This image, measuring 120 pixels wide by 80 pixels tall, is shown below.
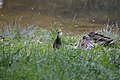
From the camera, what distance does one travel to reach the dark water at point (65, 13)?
11.0 meters

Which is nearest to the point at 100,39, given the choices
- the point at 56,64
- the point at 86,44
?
the point at 86,44

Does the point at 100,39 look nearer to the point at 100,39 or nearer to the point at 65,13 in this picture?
the point at 100,39

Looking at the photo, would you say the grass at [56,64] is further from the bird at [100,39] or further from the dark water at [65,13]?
the dark water at [65,13]

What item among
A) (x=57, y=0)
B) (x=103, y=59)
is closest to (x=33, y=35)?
(x=103, y=59)

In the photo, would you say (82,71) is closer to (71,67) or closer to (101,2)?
(71,67)

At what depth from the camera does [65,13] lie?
12.9m

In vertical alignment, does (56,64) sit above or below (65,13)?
above

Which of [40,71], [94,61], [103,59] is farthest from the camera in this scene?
[103,59]

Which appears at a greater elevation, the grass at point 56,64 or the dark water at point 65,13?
the grass at point 56,64

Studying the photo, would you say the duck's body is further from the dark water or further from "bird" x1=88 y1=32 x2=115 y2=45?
the dark water

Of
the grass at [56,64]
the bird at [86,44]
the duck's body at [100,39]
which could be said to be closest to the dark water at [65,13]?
the duck's body at [100,39]

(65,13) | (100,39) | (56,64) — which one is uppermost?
(56,64)

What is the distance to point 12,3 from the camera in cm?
1422

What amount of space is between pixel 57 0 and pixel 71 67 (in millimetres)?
11866
